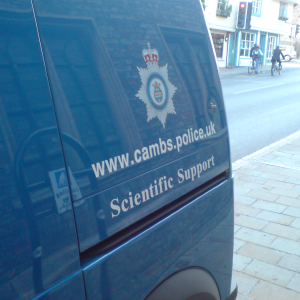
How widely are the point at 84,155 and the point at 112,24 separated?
1.62ft

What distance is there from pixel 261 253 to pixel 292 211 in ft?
3.61

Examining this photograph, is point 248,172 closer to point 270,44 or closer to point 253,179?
point 253,179

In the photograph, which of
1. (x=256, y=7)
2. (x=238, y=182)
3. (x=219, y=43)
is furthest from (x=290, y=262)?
(x=256, y=7)

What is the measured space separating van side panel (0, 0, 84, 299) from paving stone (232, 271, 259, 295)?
7.29 feet

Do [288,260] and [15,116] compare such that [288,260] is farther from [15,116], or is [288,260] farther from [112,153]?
[15,116]

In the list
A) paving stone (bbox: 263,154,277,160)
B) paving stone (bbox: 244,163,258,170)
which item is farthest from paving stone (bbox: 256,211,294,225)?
paving stone (bbox: 263,154,277,160)

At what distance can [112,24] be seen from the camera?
4.08 feet

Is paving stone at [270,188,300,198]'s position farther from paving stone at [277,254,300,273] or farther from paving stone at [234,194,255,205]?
paving stone at [277,254,300,273]

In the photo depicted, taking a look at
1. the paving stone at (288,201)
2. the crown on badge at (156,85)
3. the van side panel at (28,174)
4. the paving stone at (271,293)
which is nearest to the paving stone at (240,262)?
the paving stone at (271,293)

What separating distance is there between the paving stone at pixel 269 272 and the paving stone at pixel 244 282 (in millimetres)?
66

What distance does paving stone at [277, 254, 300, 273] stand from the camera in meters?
3.15

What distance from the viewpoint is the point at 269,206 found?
437cm

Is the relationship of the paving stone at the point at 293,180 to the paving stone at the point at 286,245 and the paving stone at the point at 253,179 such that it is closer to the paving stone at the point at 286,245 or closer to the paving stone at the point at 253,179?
the paving stone at the point at 253,179

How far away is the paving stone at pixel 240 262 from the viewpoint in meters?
3.16
